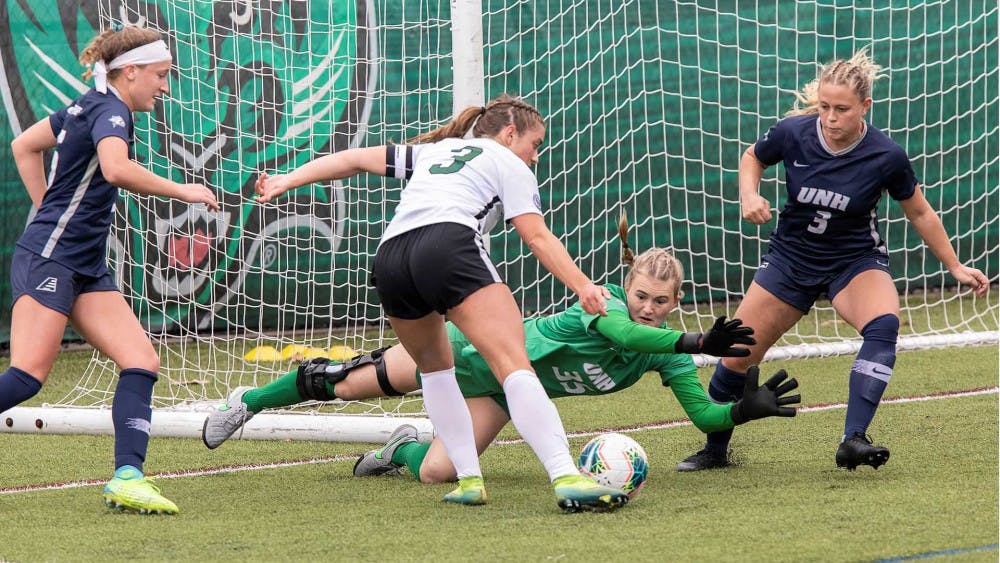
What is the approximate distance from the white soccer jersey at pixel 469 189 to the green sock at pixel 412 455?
3.79ft

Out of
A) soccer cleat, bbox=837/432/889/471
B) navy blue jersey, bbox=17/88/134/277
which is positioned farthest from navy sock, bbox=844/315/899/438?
navy blue jersey, bbox=17/88/134/277

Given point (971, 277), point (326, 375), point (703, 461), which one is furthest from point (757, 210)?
point (326, 375)

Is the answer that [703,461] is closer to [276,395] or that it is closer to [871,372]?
[871,372]

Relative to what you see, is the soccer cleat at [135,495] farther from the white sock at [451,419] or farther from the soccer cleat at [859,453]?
the soccer cleat at [859,453]

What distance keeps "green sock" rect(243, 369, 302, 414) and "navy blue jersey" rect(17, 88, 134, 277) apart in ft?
3.65

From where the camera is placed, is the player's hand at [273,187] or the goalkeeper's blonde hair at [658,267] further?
the goalkeeper's blonde hair at [658,267]

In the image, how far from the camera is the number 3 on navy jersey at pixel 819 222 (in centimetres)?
532

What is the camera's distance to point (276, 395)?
18.9 feet

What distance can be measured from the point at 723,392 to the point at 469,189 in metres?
1.60

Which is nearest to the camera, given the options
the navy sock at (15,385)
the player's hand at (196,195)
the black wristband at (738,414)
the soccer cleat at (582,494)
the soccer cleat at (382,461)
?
the soccer cleat at (582,494)

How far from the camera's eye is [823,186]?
208 inches

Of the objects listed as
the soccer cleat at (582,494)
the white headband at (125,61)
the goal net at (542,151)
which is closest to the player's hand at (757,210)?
the soccer cleat at (582,494)

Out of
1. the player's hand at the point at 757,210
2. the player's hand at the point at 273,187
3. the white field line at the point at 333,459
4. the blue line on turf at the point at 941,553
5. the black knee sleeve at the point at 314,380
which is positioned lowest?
the white field line at the point at 333,459

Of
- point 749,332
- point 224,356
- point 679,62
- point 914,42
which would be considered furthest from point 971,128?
point 749,332
